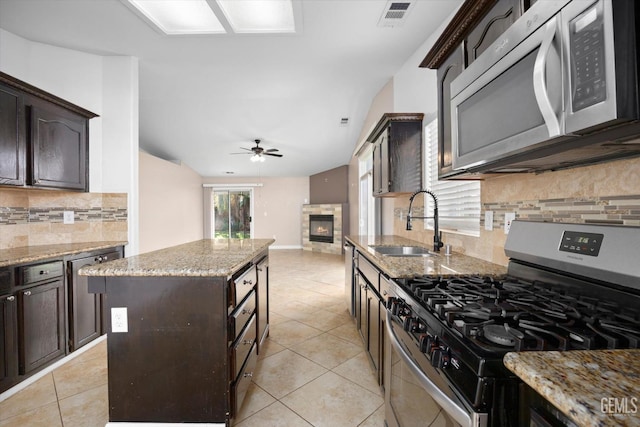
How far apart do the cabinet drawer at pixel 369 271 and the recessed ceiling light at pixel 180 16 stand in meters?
2.51

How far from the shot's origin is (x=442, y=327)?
87cm

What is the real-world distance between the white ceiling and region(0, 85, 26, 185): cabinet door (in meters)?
0.75

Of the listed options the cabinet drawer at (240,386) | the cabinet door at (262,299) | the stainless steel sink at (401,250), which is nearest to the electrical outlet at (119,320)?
the cabinet drawer at (240,386)

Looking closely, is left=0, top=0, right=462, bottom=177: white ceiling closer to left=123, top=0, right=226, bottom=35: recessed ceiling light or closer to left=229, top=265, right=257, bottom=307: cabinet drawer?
left=123, top=0, right=226, bottom=35: recessed ceiling light

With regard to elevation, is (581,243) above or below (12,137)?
below

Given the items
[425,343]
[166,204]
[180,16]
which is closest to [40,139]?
[180,16]

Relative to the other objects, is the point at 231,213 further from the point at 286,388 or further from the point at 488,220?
the point at 488,220

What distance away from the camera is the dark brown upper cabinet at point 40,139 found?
2.32 meters

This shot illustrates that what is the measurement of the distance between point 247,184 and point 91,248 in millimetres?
6678

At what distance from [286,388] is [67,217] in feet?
9.45

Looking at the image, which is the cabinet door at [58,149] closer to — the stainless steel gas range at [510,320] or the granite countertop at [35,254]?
the granite countertop at [35,254]

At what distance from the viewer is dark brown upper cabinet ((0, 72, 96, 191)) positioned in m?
2.32

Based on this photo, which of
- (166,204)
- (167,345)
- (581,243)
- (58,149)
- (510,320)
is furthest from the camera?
(166,204)

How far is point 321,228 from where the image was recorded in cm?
851
